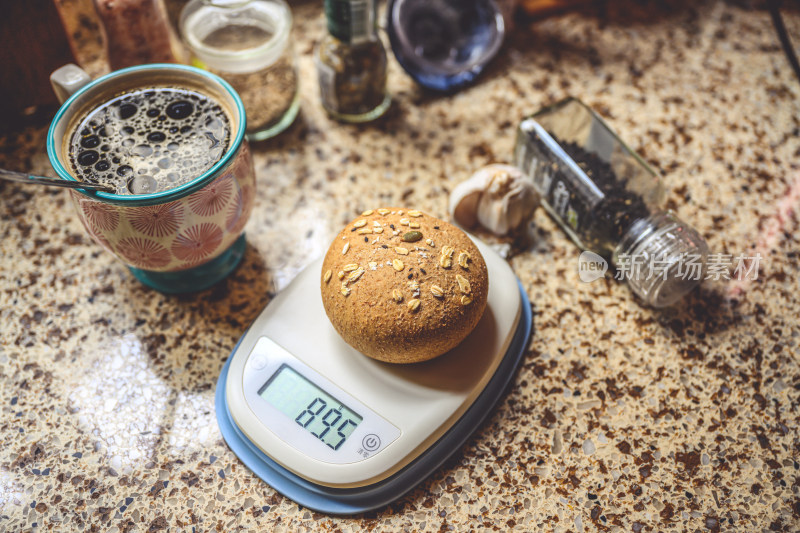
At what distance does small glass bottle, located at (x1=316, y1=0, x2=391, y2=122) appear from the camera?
0.83 metres

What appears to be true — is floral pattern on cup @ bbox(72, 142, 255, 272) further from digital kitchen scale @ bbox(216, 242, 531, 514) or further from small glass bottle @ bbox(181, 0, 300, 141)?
small glass bottle @ bbox(181, 0, 300, 141)

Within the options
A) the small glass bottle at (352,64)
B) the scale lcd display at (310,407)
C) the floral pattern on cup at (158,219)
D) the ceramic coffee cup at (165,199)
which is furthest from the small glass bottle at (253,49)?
the scale lcd display at (310,407)

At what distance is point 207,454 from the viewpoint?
2.20ft

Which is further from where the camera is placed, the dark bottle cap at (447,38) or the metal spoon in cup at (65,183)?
the dark bottle cap at (447,38)

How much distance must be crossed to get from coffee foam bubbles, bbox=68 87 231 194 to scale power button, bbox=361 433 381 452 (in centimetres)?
32

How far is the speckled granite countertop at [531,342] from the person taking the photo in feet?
2.10

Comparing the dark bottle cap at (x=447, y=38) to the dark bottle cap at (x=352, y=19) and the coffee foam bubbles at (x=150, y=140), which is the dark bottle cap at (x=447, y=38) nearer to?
the dark bottle cap at (x=352, y=19)

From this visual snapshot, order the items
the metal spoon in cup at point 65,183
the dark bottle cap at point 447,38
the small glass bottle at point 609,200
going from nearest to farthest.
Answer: the metal spoon in cup at point 65,183 → the small glass bottle at point 609,200 → the dark bottle cap at point 447,38

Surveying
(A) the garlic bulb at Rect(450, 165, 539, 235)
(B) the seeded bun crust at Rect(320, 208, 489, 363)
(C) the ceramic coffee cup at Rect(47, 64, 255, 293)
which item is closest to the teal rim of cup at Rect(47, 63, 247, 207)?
(C) the ceramic coffee cup at Rect(47, 64, 255, 293)

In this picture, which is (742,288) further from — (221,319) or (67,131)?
(67,131)

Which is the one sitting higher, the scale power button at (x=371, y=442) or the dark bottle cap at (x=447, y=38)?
the dark bottle cap at (x=447, y=38)

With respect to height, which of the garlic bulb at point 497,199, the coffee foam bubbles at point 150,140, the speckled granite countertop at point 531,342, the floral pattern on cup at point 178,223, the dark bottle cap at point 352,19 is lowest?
the speckled granite countertop at point 531,342

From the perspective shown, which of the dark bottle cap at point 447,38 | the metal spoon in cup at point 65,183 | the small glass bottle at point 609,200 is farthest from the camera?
the dark bottle cap at point 447,38

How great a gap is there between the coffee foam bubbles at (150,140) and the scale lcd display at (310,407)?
0.77 feet
